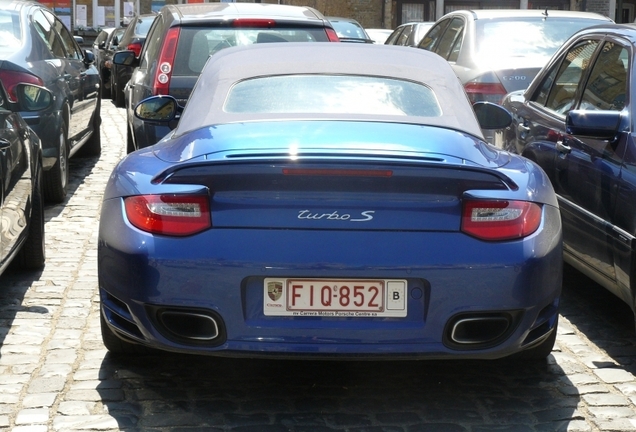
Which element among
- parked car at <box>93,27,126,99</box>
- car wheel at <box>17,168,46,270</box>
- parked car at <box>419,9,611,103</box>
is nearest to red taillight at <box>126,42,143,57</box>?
parked car at <box>93,27,126,99</box>

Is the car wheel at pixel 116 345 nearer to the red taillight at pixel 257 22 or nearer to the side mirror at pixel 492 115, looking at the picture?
the side mirror at pixel 492 115

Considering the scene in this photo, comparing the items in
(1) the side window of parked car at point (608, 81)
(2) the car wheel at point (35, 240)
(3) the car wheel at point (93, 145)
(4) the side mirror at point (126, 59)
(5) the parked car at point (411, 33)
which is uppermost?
(1) the side window of parked car at point (608, 81)

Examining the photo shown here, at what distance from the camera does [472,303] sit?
169 inches

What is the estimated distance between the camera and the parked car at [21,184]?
5.90m

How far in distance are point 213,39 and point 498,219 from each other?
4.83 m

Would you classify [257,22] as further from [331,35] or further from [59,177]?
[59,177]

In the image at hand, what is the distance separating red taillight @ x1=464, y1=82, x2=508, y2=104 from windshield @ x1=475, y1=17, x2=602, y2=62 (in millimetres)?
469

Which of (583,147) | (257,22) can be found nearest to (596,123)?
(583,147)

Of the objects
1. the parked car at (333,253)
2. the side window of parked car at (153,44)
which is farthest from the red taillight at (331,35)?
the parked car at (333,253)

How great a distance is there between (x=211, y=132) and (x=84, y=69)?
706 centimetres

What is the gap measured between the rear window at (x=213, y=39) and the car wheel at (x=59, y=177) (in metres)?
1.26

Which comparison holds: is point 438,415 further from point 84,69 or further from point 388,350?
point 84,69

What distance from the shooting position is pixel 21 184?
21.0 ft

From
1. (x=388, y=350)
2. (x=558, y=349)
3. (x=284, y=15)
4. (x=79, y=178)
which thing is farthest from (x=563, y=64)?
(x=79, y=178)
